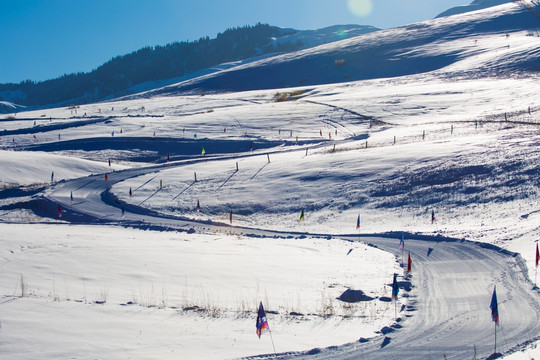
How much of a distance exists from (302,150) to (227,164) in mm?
8301

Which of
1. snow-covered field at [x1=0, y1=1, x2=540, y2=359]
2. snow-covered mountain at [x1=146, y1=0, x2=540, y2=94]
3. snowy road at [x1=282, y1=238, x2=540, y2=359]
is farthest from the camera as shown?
snow-covered mountain at [x1=146, y1=0, x2=540, y2=94]

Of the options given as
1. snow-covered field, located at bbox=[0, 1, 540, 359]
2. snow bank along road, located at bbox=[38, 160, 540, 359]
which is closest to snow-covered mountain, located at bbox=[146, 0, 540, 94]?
snow-covered field, located at bbox=[0, 1, 540, 359]

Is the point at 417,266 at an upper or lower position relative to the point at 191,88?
lower

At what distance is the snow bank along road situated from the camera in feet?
30.5

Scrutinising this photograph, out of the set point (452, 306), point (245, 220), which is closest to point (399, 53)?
point (245, 220)

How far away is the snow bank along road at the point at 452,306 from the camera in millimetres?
9289

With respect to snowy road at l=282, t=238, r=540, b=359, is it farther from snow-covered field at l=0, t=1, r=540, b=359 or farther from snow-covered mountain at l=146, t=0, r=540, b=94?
snow-covered mountain at l=146, t=0, r=540, b=94

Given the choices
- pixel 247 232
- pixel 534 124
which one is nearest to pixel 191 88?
pixel 534 124

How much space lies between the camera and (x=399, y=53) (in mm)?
127375

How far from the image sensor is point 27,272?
1369cm

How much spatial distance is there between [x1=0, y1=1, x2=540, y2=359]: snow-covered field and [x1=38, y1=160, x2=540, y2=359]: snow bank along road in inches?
8.8

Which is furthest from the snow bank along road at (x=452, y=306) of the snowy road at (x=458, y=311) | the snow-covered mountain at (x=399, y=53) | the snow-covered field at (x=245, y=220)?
the snow-covered mountain at (x=399, y=53)

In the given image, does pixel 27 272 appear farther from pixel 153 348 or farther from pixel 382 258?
pixel 382 258

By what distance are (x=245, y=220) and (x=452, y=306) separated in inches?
632
